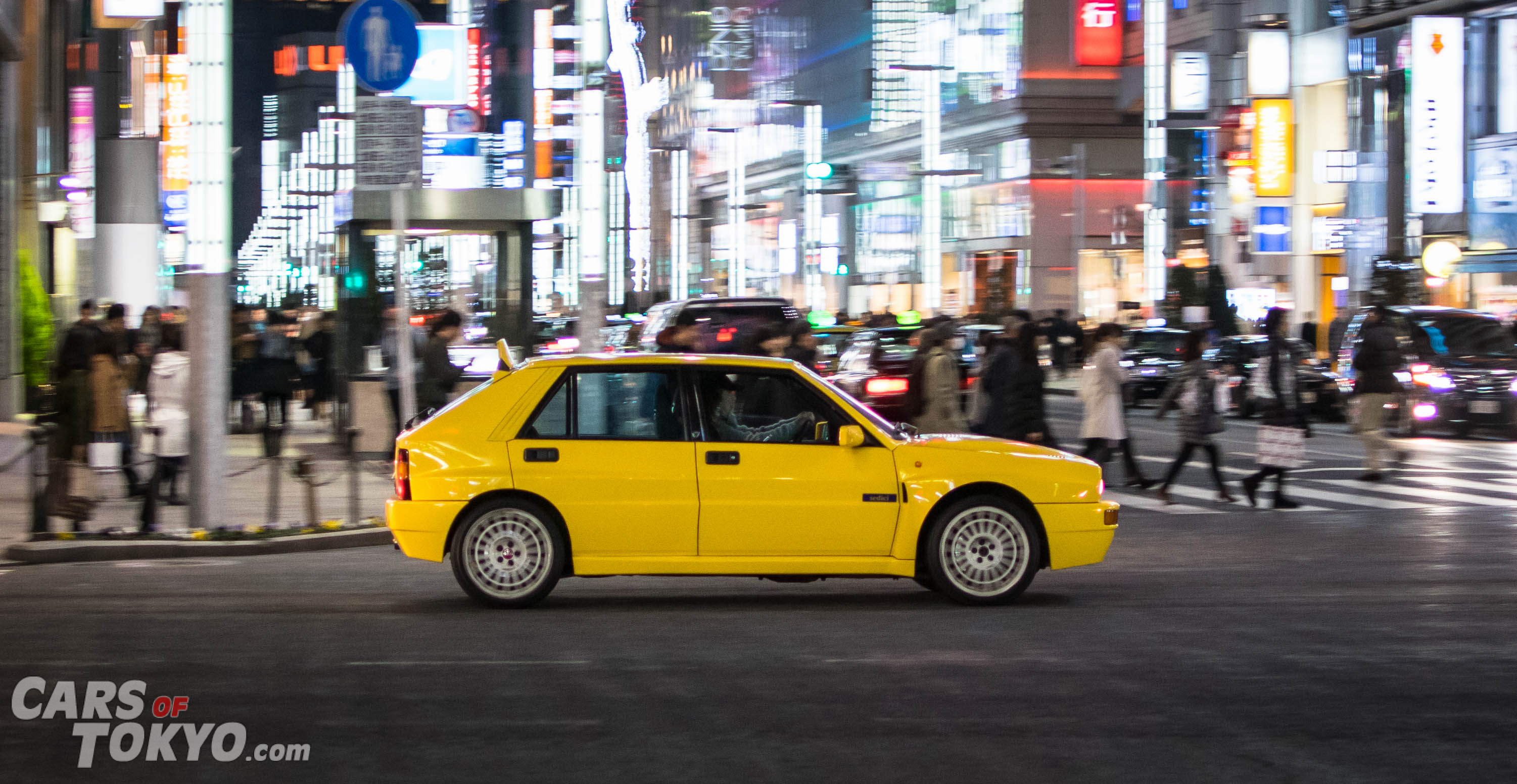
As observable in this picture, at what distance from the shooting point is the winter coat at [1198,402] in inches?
646

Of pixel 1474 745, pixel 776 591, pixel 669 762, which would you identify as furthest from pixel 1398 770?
pixel 776 591

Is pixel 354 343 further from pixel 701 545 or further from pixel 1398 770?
pixel 1398 770

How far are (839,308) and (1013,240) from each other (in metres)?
22.0

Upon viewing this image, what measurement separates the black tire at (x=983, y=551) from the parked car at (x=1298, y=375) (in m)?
19.6

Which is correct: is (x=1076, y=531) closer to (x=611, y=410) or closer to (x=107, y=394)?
(x=611, y=410)

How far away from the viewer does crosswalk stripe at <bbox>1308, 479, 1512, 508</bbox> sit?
16578 mm

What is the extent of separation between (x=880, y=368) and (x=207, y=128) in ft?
38.8

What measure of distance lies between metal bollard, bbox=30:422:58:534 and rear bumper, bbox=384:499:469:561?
491 centimetres

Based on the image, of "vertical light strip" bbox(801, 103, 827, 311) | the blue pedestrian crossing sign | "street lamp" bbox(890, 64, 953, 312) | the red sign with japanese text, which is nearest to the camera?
the blue pedestrian crossing sign

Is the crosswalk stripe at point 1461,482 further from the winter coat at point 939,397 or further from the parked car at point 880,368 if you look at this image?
the parked car at point 880,368

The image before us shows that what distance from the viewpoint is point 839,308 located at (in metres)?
92.0

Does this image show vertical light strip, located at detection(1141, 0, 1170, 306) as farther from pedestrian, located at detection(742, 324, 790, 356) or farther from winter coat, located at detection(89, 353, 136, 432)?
winter coat, located at detection(89, 353, 136, 432)

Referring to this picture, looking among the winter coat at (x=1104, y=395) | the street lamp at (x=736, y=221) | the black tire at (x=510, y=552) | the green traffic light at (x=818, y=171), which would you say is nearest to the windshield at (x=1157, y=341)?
the winter coat at (x=1104, y=395)

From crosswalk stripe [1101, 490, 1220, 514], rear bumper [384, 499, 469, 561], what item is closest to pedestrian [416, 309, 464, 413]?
crosswalk stripe [1101, 490, 1220, 514]
